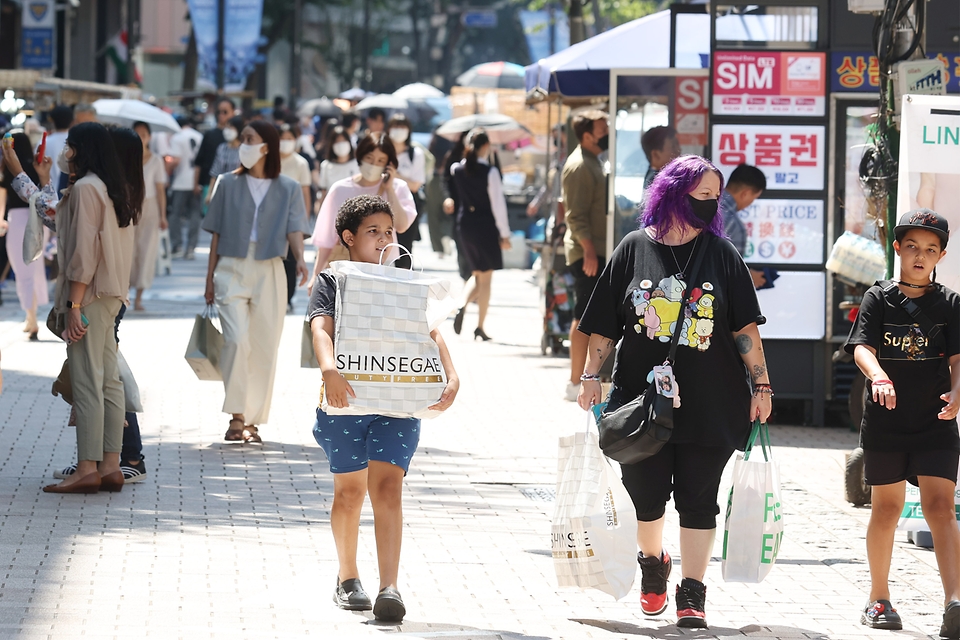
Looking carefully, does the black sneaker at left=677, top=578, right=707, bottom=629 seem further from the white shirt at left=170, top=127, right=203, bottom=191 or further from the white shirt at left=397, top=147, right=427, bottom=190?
the white shirt at left=170, top=127, right=203, bottom=191

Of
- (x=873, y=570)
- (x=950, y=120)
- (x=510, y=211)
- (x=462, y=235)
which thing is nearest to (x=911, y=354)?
(x=873, y=570)

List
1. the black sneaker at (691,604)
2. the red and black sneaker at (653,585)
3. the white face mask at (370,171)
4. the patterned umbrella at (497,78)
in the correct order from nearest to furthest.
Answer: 1. the black sneaker at (691,604)
2. the red and black sneaker at (653,585)
3. the white face mask at (370,171)
4. the patterned umbrella at (497,78)

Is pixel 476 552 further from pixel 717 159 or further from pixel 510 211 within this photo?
pixel 510 211

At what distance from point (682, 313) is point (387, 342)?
103 centimetres

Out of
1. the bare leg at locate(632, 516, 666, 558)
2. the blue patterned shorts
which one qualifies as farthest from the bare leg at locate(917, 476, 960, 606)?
the blue patterned shorts

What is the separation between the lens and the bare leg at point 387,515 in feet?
17.4

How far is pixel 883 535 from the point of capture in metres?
5.51

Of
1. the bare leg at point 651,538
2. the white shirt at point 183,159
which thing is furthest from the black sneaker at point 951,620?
the white shirt at point 183,159

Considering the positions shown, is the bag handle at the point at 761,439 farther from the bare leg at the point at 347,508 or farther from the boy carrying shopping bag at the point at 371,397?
the bare leg at the point at 347,508

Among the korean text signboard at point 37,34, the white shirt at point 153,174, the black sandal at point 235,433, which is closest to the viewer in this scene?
the black sandal at point 235,433

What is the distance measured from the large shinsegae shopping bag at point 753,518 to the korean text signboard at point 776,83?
16.9 ft

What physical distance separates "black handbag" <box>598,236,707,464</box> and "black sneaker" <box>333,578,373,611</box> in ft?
3.33

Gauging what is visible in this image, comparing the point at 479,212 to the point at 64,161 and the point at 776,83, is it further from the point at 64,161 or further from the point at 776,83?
the point at 64,161

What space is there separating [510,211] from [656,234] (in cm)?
1931
